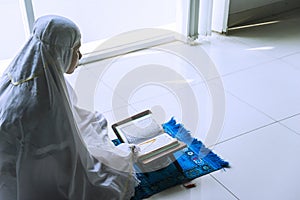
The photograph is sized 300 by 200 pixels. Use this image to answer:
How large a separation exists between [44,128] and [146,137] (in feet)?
2.00

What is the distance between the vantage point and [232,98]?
260cm

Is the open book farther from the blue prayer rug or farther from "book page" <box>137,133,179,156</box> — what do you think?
the blue prayer rug

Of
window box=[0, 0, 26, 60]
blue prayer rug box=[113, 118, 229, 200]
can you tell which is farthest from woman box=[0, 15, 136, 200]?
window box=[0, 0, 26, 60]

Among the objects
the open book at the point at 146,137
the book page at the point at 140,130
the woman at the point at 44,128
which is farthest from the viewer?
the book page at the point at 140,130

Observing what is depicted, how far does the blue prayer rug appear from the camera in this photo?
1902 mm

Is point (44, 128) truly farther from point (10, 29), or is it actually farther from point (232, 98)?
point (10, 29)

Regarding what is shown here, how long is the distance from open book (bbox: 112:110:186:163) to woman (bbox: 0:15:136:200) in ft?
0.85

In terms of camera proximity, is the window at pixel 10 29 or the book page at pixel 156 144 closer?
the book page at pixel 156 144

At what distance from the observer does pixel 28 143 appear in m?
1.56

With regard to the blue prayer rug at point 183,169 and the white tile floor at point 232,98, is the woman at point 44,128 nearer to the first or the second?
the blue prayer rug at point 183,169

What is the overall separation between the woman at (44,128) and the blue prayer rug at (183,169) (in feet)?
0.69

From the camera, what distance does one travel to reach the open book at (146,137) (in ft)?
6.22

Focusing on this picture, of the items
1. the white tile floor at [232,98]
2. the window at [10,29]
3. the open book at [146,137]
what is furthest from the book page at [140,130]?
the window at [10,29]

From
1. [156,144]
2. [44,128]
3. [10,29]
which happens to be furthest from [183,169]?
[10,29]
